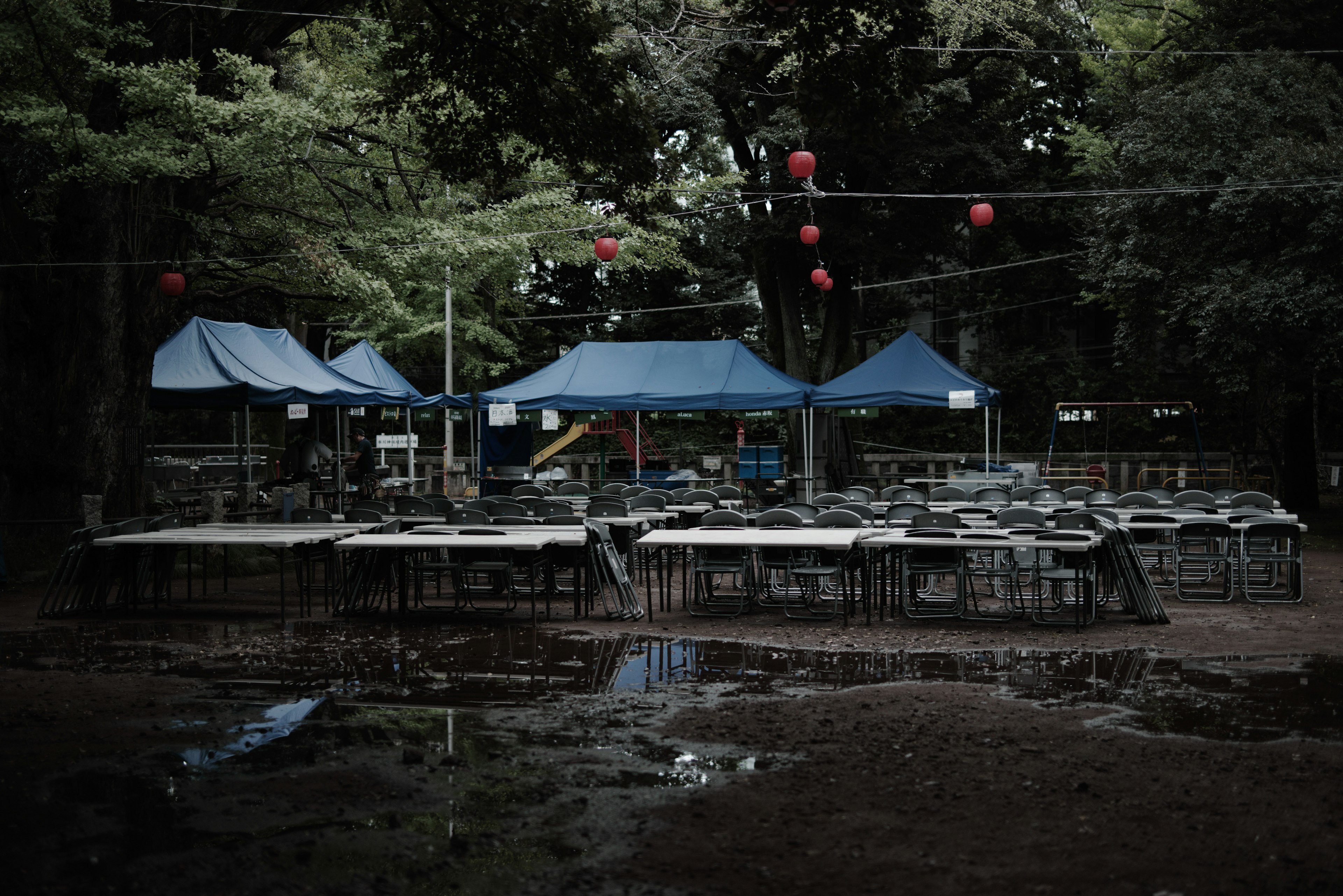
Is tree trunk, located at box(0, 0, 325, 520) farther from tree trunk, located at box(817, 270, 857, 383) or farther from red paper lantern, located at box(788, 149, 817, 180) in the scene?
tree trunk, located at box(817, 270, 857, 383)

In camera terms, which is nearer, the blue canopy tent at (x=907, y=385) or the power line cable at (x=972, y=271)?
the blue canopy tent at (x=907, y=385)

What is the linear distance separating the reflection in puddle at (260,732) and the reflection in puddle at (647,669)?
28 mm

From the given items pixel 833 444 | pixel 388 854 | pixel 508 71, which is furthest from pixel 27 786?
pixel 833 444

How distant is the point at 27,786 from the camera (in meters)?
4.70

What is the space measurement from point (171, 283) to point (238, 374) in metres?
1.37

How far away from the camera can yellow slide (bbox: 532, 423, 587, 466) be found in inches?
1062

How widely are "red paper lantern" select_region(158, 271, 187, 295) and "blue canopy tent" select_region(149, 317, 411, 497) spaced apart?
0.83 meters

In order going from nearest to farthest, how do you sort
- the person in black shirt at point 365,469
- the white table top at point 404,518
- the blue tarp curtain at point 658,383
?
the white table top at point 404,518, the blue tarp curtain at point 658,383, the person in black shirt at point 365,469

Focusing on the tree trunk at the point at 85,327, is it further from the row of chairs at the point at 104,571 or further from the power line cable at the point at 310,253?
the row of chairs at the point at 104,571

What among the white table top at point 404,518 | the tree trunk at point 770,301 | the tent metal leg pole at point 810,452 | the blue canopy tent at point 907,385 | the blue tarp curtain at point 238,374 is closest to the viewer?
the white table top at point 404,518

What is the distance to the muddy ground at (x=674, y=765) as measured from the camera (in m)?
3.85

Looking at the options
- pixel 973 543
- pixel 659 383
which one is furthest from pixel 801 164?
pixel 659 383

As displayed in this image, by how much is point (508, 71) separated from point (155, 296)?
6973 millimetres

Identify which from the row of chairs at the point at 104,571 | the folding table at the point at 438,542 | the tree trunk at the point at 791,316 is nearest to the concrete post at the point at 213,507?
the row of chairs at the point at 104,571
